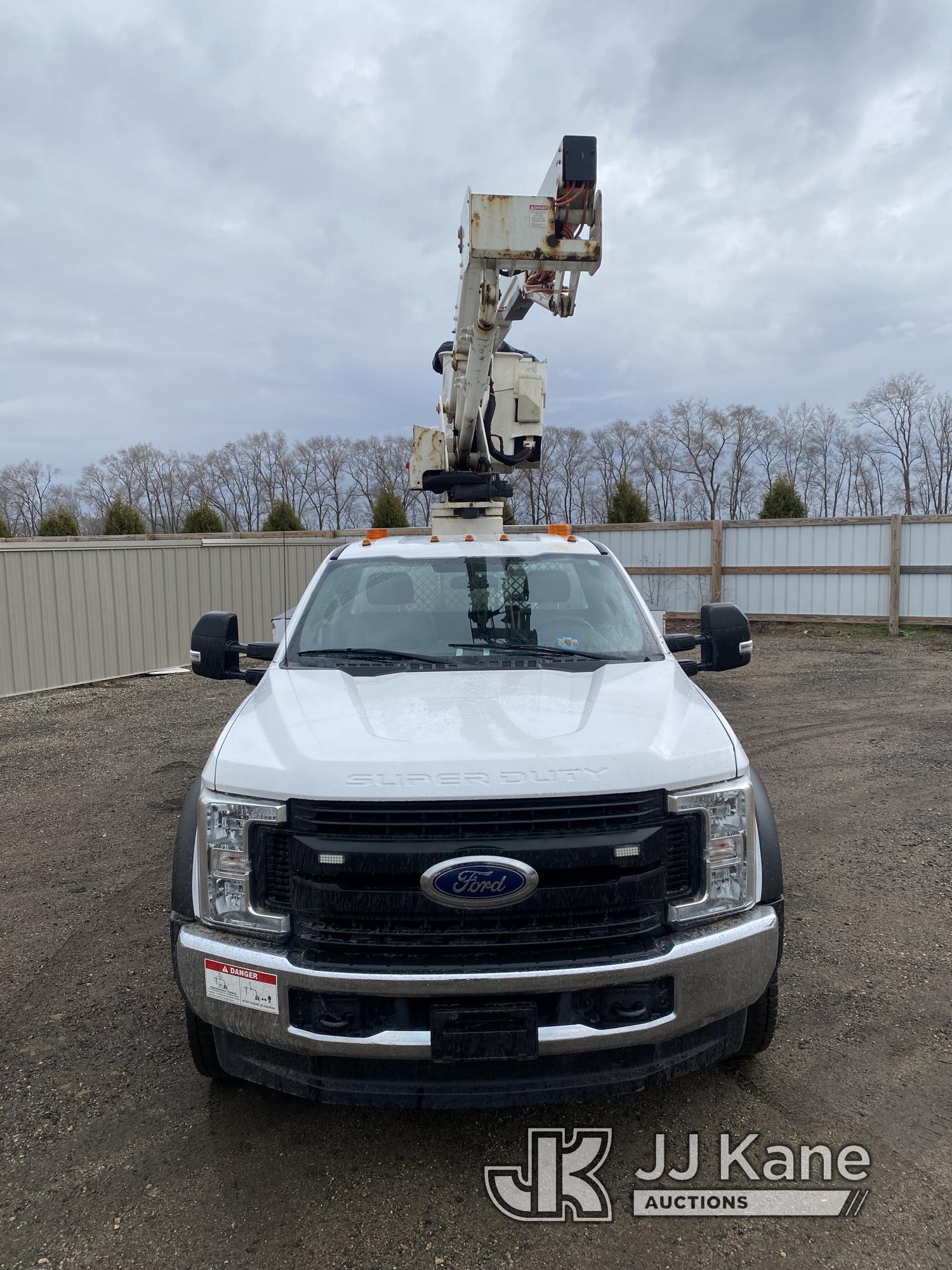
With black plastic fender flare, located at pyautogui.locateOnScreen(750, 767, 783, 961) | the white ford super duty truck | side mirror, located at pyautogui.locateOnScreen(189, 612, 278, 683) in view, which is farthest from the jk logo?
side mirror, located at pyautogui.locateOnScreen(189, 612, 278, 683)

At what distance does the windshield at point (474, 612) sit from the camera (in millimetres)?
3574

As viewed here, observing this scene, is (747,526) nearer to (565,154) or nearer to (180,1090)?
(565,154)

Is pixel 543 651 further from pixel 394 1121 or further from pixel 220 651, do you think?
pixel 394 1121

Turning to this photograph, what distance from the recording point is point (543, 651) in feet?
11.6

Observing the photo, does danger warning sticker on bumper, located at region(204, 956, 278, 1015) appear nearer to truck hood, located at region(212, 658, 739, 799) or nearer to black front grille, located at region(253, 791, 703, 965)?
black front grille, located at region(253, 791, 703, 965)

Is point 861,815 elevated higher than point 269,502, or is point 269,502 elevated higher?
point 269,502

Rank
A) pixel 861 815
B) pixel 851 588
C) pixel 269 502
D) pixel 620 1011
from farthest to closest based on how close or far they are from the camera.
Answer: pixel 269 502 < pixel 851 588 < pixel 861 815 < pixel 620 1011

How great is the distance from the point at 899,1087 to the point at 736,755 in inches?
53.3

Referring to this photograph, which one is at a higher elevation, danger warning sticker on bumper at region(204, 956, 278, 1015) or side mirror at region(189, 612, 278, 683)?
side mirror at region(189, 612, 278, 683)

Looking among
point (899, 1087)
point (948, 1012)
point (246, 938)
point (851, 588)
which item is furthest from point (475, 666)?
point (851, 588)

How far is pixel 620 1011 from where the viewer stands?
227 cm

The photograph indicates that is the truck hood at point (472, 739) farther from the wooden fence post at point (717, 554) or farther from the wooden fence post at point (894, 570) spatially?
the wooden fence post at point (717, 554)

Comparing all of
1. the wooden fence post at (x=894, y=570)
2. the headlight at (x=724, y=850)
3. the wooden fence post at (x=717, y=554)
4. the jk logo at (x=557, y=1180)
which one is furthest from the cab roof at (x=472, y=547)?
the wooden fence post at (x=717, y=554)

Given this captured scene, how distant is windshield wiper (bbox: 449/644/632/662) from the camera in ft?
11.4
